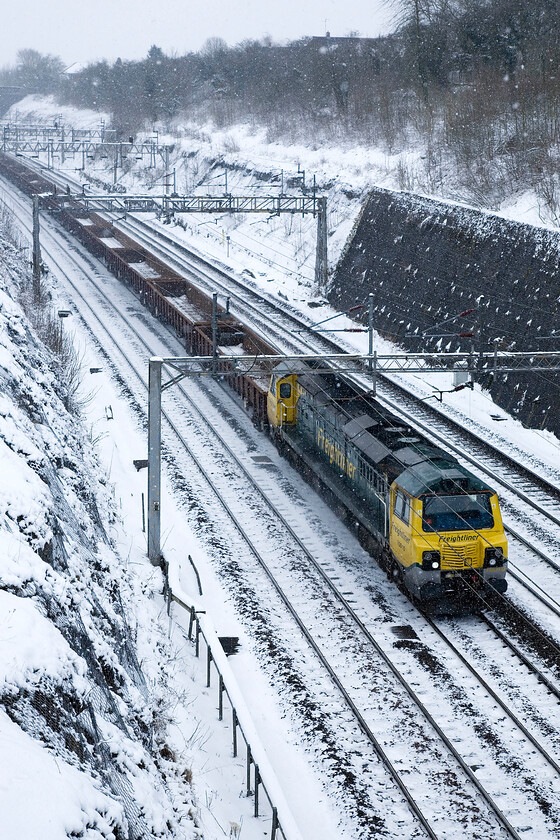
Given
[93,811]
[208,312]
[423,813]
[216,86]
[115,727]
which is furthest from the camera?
[216,86]

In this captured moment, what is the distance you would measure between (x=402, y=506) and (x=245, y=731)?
638 centimetres

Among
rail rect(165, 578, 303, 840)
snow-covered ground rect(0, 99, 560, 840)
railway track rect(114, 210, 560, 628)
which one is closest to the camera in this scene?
snow-covered ground rect(0, 99, 560, 840)

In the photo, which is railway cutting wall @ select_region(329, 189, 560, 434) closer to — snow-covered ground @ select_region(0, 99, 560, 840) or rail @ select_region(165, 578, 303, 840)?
snow-covered ground @ select_region(0, 99, 560, 840)

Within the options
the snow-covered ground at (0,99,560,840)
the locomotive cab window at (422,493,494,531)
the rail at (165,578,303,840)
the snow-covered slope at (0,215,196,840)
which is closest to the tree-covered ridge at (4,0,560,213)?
the snow-covered ground at (0,99,560,840)

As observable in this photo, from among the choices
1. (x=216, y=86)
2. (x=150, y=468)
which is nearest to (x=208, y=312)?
(x=150, y=468)

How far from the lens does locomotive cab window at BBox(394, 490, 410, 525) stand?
17.5 meters

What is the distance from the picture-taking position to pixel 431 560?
55.8 feet

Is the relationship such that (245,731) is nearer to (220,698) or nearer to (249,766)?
(249,766)

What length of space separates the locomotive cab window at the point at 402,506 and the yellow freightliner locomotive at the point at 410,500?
0.02m

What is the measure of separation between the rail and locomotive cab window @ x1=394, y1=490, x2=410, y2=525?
436 centimetres

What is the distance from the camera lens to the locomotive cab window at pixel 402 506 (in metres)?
17.5

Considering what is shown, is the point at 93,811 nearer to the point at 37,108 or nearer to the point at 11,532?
the point at 11,532

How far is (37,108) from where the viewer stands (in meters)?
149

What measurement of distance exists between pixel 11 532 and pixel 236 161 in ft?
205
